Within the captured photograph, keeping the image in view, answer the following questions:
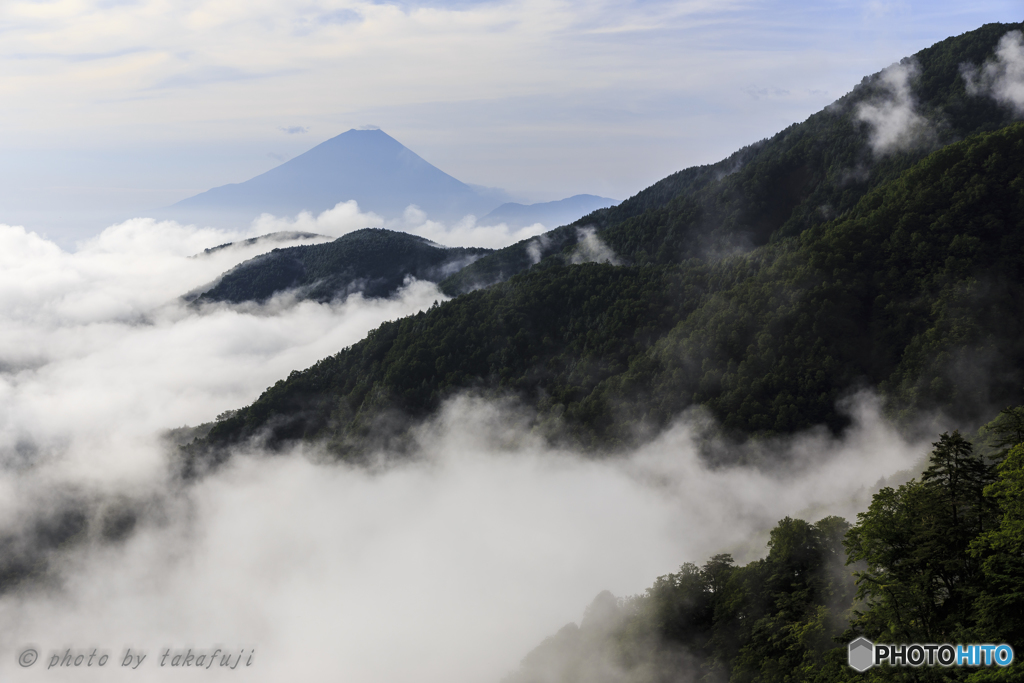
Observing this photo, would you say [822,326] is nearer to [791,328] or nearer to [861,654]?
[791,328]

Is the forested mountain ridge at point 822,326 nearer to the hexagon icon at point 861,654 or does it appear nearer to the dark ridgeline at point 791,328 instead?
the dark ridgeline at point 791,328

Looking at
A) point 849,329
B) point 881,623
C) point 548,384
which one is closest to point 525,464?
point 548,384

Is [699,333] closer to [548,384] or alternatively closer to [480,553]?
[548,384]

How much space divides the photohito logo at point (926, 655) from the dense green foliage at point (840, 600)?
402 millimetres

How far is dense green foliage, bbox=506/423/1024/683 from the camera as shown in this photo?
3164cm

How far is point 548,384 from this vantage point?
175125 mm

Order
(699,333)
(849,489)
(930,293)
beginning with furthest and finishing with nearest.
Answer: (699,333) → (930,293) → (849,489)

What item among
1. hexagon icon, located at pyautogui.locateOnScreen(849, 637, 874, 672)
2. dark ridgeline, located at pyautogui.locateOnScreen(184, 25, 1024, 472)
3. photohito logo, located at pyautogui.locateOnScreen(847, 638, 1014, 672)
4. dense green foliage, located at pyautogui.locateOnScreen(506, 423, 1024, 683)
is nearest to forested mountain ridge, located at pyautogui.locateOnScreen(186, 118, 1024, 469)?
dark ridgeline, located at pyautogui.locateOnScreen(184, 25, 1024, 472)

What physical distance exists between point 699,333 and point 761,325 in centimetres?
1448

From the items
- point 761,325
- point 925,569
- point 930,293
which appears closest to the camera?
point 925,569

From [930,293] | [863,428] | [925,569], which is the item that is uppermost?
[930,293]

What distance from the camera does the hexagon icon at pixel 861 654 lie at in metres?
36.2

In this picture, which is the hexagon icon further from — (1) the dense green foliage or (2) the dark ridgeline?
(2) the dark ridgeline

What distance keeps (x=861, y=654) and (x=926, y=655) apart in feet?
16.2
